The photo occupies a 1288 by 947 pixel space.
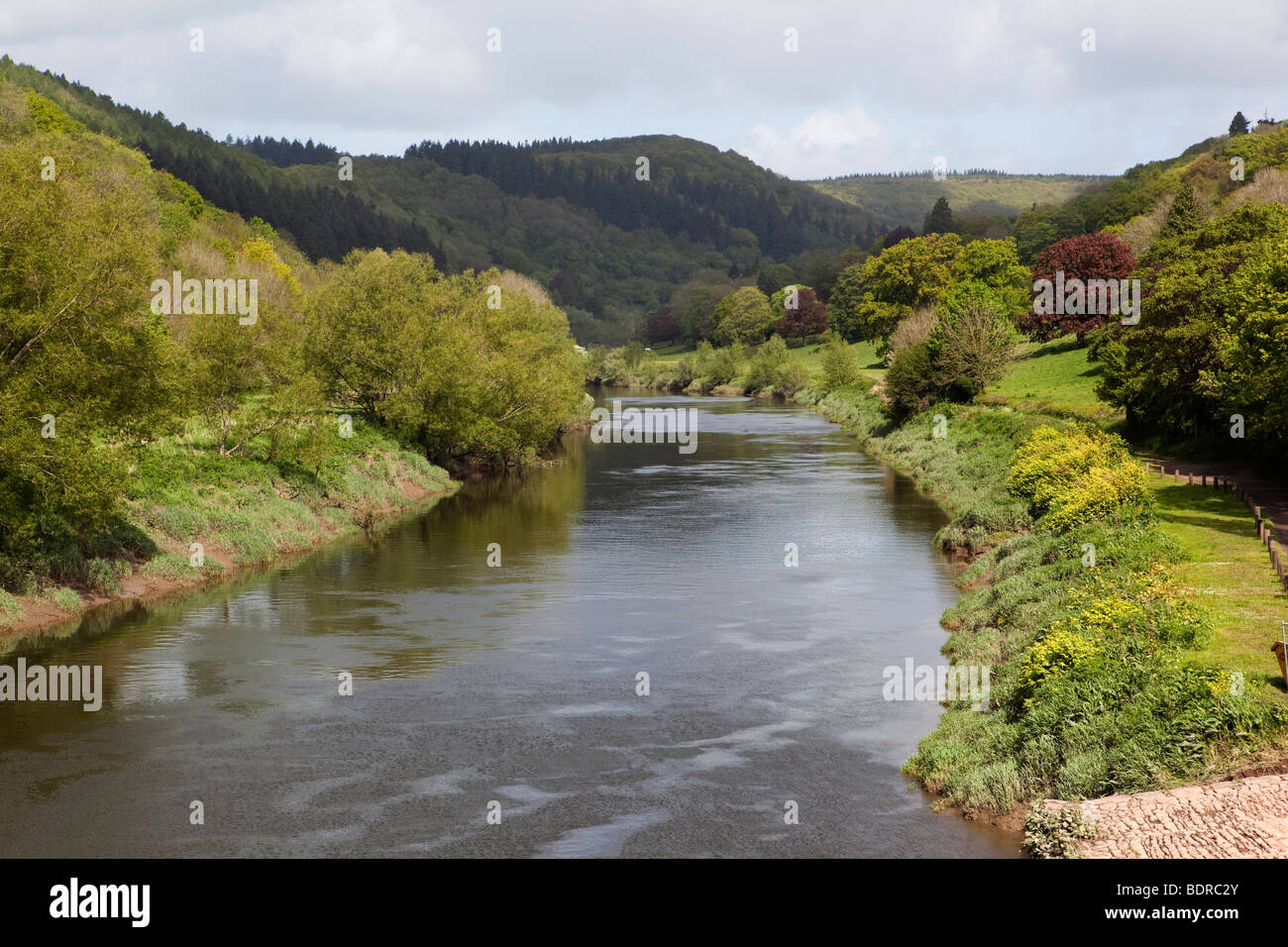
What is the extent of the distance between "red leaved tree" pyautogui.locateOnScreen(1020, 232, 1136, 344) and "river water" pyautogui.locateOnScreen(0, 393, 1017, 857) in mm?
45643

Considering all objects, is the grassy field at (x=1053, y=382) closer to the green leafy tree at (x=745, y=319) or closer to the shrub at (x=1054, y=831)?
the shrub at (x=1054, y=831)

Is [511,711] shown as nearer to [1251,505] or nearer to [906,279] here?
[1251,505]

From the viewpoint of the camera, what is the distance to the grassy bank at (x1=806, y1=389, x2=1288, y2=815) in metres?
17.4

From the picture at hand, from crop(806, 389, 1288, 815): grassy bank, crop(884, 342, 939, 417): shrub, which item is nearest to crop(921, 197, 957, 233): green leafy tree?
crop(884, 342, 939, 417): shrub

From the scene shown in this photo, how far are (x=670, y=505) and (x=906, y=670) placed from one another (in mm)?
27975

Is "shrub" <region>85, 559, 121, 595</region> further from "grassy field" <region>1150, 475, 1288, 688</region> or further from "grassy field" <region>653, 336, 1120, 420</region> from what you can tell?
"grassy field" <region>653, 336, 1120, 420</region>

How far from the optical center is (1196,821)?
15531mm

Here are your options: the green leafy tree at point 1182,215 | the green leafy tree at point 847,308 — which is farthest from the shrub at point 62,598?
the green leafy tree at point 847,308

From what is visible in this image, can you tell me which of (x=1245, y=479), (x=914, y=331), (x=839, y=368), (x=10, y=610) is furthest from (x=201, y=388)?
(x=839, y=368)

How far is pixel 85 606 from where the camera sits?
108 ft

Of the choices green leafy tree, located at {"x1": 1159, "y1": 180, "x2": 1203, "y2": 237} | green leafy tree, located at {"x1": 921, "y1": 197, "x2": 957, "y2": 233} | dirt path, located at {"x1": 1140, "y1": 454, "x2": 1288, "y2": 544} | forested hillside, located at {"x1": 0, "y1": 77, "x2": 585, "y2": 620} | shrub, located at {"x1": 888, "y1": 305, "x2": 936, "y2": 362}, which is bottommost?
dirt path, located at {"x1": 1140, "y1": 454, "x2": 1288, "y2": 544}

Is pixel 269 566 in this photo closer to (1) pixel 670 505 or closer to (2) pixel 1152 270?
(1) pixel 670 505

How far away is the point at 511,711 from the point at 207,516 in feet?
65.5

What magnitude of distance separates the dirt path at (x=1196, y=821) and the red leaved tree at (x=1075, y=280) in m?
71.6
